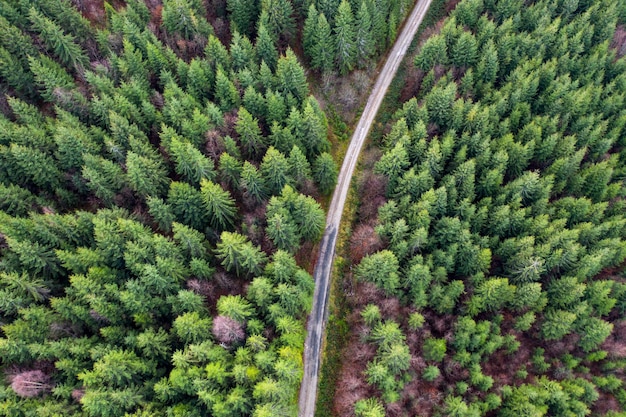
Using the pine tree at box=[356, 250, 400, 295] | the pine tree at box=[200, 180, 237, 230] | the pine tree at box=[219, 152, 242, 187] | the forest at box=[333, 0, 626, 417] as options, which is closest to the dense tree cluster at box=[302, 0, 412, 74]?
the forest at box=[333, 0, 626, 417]

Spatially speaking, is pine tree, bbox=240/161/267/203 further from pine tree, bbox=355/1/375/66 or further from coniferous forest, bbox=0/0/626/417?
pine tree, bbox=355/1/375/66

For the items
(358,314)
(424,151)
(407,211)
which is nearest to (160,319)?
(358,314)

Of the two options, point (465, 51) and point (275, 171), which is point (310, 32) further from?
point (275, 171)

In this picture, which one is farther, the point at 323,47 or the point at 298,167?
the point at 323,47

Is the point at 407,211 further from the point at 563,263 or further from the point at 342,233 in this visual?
the point at 563,263

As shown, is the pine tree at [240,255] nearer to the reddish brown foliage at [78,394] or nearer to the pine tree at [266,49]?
the reddish brown foliage at [78,394]

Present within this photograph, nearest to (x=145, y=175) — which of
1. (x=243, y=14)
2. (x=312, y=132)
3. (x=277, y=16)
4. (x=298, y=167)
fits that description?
(x=298, y=167)
